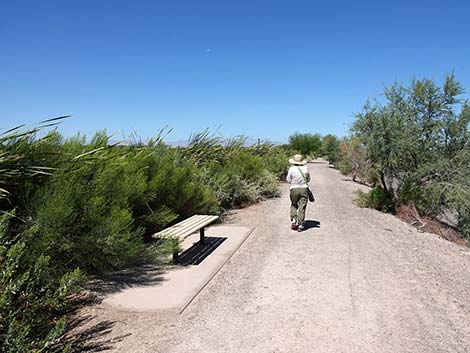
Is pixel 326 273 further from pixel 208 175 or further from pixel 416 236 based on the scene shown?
pixel 208 175

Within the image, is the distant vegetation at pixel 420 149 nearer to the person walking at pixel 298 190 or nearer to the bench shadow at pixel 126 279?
the person walking at pixel 298 190

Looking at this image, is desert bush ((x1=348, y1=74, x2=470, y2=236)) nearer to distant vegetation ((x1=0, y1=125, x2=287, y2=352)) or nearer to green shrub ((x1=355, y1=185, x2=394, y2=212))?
green shrub ((x1=355, y1=185, x2=394, y2=212))

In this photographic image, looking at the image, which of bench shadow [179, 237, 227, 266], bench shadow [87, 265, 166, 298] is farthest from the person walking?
bench shadow [87, 265, 166, 298]

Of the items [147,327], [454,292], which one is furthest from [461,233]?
[147,327]

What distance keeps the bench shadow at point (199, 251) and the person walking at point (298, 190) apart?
193cm

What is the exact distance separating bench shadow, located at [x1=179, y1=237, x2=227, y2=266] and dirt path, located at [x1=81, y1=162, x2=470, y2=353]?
53 centimetres

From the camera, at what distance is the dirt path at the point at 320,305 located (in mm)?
3881

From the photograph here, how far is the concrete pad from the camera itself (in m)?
A: 4.62

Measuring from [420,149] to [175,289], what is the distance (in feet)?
34.9

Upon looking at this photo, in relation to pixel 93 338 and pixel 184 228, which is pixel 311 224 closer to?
pixel 184 228

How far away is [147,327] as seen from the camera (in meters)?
4.13

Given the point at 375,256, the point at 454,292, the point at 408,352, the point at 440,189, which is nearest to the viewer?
the point at 408,352

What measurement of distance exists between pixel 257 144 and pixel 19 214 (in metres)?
19.3

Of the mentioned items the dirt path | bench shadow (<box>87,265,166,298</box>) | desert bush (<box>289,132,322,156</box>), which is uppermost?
desert bush (<box>289,132,322,156</box>)
